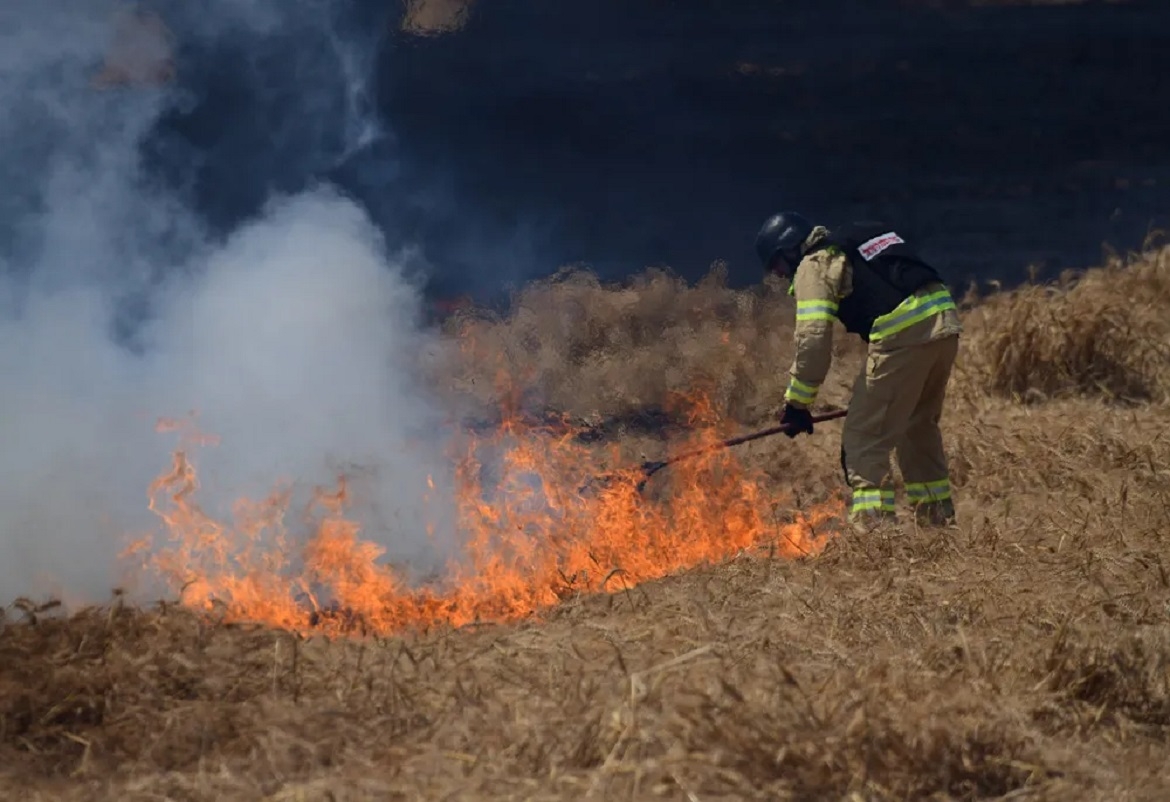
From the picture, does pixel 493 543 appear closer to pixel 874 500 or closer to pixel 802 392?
pixel 802 392

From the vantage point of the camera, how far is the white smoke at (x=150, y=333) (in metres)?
7.14

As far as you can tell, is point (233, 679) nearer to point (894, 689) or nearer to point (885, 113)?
point (894, 689)

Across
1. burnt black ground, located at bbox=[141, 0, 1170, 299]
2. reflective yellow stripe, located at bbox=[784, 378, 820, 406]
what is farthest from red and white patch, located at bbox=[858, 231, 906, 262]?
burnt black ground, located at bbox=[141, 0, 1170, 299]

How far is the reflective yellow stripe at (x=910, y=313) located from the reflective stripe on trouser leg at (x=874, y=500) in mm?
730

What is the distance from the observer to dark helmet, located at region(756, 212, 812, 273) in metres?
6.84

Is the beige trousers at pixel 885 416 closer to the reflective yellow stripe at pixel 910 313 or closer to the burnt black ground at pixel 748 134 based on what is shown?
the reflective yellow stripe at pixel 910 313

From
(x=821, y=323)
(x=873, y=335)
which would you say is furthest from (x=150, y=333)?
(x=873, y=335)

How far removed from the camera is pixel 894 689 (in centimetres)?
390

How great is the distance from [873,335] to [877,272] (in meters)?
0.31

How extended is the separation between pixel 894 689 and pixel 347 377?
17.3 ft

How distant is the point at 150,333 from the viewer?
8516 mm

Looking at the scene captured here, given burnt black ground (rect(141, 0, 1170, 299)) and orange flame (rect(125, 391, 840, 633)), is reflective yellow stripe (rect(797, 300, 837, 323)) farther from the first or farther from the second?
burnt black ground (rect(141, 0, 1170, 299))

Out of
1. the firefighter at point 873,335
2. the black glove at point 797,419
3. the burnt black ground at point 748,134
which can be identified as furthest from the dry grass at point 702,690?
the burnt black ground at point 748,134

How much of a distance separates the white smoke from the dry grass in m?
2.45
